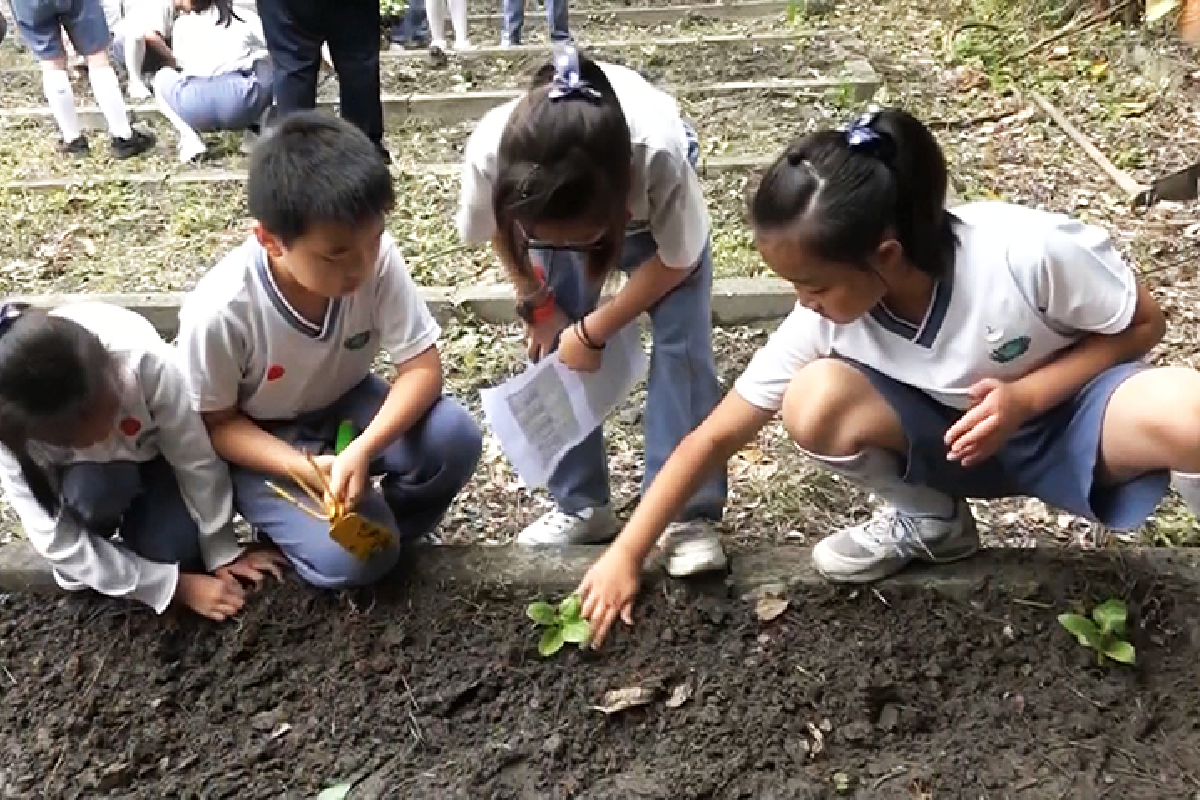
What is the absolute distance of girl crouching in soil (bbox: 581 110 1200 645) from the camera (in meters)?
1.58

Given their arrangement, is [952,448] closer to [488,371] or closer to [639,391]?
[639,391]

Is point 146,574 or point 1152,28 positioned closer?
point 146,574

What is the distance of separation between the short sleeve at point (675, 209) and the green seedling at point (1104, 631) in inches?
32.7

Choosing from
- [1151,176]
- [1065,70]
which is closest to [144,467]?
[1151,176]

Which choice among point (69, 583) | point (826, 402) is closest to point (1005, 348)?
point (826, 402)

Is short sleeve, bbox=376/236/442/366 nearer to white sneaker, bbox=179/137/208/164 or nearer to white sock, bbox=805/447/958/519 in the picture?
white sock, bbox=805/447/958/519

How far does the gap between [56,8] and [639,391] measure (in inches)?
135

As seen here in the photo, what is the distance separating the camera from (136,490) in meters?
2.04

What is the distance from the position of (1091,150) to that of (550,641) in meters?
2.87

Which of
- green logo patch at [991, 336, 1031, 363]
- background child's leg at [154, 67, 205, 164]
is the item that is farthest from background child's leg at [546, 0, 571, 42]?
green logo patch at [991, 336, 1031, 363]

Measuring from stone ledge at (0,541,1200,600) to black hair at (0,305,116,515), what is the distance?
0.56 m

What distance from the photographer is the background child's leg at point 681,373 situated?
79.0 inches

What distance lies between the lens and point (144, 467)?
207 cm

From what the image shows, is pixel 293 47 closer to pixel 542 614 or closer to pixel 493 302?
pixel 493 302
